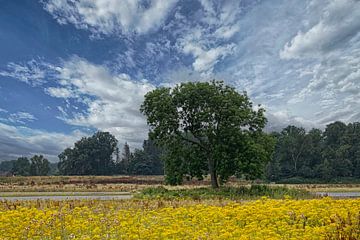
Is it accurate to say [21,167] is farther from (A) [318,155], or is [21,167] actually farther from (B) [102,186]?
(A) [318,155]

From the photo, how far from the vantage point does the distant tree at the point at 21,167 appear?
13443 cm

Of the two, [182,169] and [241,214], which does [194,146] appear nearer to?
[182,169]

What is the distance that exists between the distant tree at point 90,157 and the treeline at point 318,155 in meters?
62.1

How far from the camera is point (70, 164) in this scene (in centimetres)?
13288

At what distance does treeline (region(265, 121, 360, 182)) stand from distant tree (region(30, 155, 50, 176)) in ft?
291

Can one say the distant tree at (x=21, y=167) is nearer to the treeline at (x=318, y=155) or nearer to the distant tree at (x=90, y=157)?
the distant tree at (x=90, y=157)

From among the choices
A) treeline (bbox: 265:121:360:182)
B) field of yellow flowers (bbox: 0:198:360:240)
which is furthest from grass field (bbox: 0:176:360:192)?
field of yellow flowers (bbox: 0:198:360:240)

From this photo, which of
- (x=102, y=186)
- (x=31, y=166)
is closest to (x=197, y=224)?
(x=102, y=186)

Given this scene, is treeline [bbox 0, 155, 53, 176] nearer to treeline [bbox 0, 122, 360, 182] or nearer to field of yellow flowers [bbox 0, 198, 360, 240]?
treeline [bbox 0, 122, 360, 182]

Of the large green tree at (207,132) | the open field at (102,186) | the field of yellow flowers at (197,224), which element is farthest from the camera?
the open field at (102,186)

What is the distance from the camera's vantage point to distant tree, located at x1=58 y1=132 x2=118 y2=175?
132250 millimetres

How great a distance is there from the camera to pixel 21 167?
141 m

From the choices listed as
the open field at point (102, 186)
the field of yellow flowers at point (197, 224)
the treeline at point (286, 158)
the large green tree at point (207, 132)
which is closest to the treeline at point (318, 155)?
the treeline at point (286, 158)

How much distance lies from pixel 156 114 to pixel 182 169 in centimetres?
614
